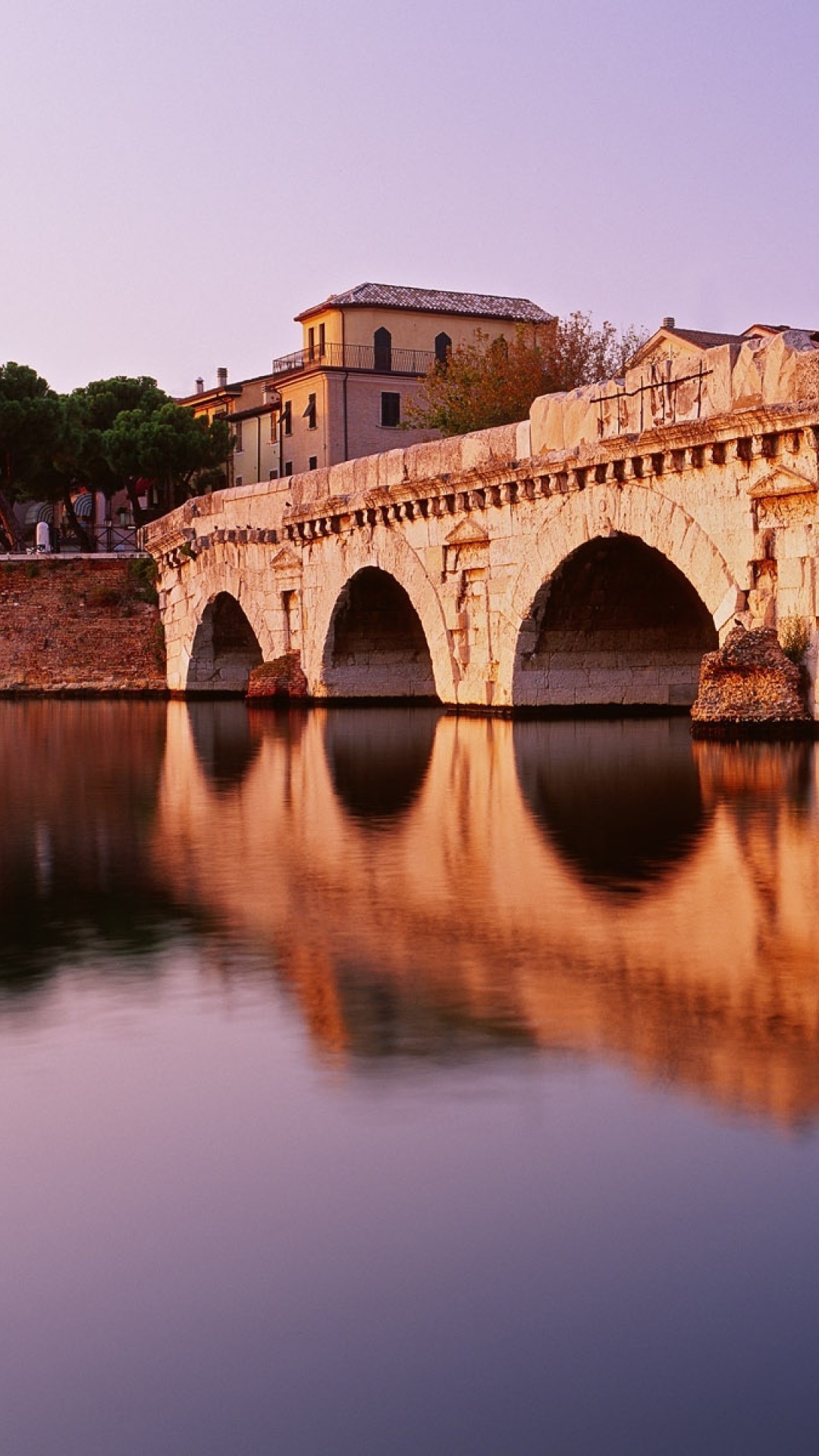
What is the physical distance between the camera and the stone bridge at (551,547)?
16453 mm

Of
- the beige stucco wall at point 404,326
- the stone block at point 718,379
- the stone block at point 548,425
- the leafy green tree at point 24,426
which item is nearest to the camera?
the stone block at point 718,379

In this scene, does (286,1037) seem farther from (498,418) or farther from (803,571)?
(498,418)

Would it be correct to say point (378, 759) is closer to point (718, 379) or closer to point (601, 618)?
point (718, 379)

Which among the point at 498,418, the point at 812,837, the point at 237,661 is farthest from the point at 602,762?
the point at 498,418

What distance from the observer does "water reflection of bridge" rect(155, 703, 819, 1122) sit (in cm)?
487

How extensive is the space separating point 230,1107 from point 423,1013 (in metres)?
1.00

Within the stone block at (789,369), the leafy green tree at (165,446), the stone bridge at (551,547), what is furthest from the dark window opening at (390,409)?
the stone block at (789,369)

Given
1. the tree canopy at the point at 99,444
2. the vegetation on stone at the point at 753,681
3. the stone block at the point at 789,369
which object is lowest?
the vegetation on stone at the point at 753,681

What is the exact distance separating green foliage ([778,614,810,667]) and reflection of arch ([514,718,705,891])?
1234 millimetres

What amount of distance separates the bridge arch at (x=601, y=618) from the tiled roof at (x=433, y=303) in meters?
35.1

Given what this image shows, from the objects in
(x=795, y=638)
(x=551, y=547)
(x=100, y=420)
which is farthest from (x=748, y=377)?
(x=100, y=420)

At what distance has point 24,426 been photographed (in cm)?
5156

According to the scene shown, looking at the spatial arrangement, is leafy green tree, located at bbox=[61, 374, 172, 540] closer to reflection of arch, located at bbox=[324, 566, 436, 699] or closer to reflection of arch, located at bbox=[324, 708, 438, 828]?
reflection of arch, located at bbox=[324, 566, 436, 699]

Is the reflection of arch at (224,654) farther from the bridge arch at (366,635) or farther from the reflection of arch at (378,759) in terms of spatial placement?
the reflection of arch at (378,759)
